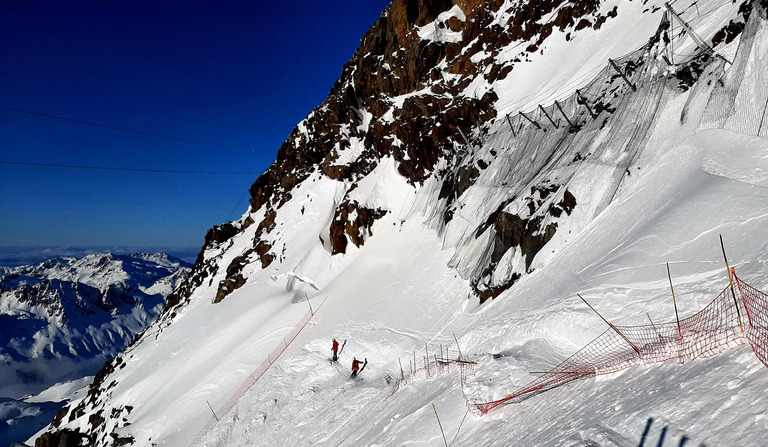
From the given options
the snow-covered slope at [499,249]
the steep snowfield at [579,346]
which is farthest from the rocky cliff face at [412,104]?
the steep snowfield at [579,346]

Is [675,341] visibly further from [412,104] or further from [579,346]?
[412,104]

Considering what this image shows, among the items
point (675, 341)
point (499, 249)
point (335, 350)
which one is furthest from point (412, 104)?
point (675, 341)

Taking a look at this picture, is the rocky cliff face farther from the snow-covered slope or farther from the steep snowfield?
the steep snowfield

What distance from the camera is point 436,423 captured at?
795 centimetres

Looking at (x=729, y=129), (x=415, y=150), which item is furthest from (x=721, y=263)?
(x=415, y=150)

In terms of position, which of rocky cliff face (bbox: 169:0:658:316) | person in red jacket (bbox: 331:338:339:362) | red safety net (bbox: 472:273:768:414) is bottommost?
person in red jacket (bbox: 331:338:339:362)

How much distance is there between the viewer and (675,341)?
595cm

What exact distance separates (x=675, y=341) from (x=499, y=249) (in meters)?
10.7

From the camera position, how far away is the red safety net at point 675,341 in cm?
498

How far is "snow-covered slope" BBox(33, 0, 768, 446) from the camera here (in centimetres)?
707

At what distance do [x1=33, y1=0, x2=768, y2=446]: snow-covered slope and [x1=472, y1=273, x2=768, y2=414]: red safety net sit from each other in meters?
0.30

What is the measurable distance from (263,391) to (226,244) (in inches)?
1555

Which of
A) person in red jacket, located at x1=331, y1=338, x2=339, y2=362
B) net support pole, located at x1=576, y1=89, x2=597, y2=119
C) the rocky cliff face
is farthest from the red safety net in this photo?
net support pole, located at x1=576, y1=89, x2=597, y2=119

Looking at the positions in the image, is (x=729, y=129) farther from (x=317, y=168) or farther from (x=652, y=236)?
(x=317, y=168)
